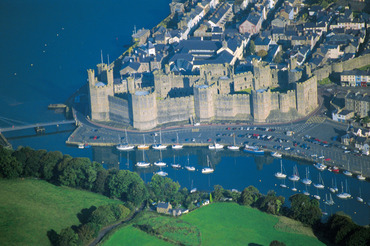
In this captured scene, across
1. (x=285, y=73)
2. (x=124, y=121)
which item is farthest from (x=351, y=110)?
(x=124, y=121)

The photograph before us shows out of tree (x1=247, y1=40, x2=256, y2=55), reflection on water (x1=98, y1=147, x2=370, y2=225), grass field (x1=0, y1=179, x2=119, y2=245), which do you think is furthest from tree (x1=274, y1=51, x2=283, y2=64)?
grass field (x1=0, y1=179, x2=119, y2=245)

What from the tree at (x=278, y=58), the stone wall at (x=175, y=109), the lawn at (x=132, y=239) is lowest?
the lawn at (x=132, y=239)

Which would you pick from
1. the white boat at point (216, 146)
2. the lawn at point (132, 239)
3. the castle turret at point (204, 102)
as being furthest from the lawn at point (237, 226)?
the castle turret at point (204, 102)

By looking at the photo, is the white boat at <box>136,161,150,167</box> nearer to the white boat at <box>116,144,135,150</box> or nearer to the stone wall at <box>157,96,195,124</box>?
the white boat at <box>116,144,135,150</box>

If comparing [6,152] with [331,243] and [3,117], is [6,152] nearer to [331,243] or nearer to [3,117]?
[3,117]

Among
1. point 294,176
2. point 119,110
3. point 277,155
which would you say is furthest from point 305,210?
point 119,110

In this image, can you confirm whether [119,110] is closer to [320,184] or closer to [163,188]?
[163,188]

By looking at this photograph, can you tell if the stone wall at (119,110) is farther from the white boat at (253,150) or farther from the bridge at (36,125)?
the white boat at (253,150)

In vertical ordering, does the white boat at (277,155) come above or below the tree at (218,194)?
above
